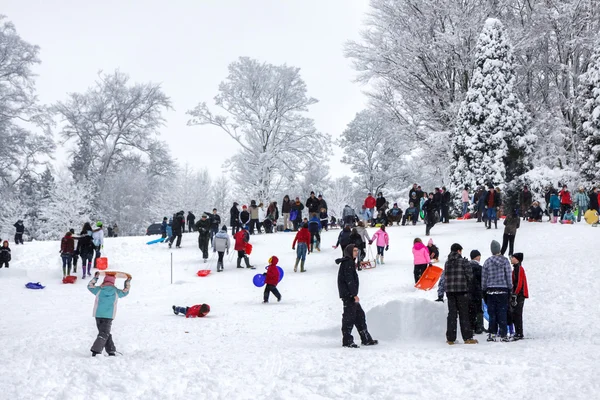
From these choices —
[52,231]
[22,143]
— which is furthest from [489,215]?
[52,231]

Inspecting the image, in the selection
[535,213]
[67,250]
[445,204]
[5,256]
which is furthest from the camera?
[445,204]

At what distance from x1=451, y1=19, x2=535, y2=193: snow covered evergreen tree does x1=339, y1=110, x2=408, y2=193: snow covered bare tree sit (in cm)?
1822

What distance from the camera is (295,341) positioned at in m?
9.71

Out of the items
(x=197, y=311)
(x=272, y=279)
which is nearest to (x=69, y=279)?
(x=197, y=311)

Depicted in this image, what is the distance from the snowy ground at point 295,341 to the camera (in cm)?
614

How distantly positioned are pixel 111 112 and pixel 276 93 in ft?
38.0

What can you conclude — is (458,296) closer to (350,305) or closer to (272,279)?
(350,305)

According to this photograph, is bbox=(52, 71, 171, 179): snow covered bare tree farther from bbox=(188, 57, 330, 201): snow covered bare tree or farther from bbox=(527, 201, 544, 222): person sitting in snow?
bbox=(527, 201, 544, 222): person sitting in snow

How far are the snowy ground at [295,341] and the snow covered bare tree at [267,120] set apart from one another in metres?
15.7

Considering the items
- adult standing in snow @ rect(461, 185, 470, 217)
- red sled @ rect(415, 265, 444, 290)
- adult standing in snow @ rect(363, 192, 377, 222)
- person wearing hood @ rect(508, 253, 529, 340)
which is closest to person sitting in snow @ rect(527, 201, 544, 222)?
adult standing in snow @ rect(461, 185, 470, 217)

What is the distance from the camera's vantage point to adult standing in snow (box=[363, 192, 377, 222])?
86.8 feet

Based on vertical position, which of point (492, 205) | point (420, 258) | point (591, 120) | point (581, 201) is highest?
point (591, 120)

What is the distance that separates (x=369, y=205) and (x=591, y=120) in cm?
1097

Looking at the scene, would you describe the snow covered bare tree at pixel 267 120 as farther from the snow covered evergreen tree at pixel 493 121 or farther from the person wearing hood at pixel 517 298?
the person wearing hood at pixel 517 298
